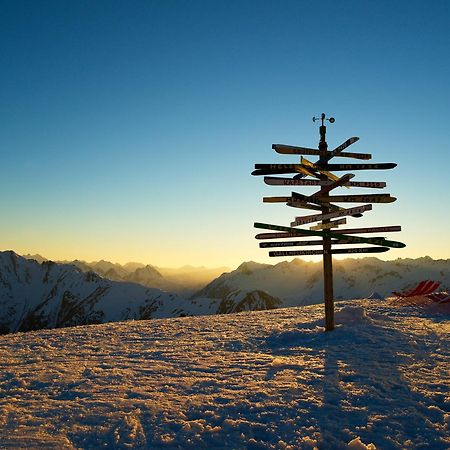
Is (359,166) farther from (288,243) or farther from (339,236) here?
(288,243)

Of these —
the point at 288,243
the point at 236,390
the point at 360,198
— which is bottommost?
the point at 236,390

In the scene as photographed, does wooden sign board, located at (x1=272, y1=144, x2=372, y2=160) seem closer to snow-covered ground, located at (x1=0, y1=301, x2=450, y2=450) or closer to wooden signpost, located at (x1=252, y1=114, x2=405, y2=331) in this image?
wooden signpost, located at (x1=252, y1=114, x2=405, y2=331)

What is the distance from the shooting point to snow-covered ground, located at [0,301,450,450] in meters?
4.49

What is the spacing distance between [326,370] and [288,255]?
416 cm

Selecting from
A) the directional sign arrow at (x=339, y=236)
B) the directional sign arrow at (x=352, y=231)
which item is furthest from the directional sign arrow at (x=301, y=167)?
the directional sign arrow at (x=352, y=231)

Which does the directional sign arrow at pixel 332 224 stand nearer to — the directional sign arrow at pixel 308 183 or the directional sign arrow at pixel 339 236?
the directional sign arrow at pixel 339 236

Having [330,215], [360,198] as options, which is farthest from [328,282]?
[360,198]

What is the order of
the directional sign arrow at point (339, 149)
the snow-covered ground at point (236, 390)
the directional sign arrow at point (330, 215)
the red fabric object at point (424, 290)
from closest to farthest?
1. the snow-covered ground at point (236, 390)
2. the directional sign arrow at point (330, 215)
3. the directional sign arrow at point (339, 149)
4. the red fabric object at point (424, 290)

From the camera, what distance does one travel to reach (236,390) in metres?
6.01

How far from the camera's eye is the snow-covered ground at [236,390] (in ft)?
14.7

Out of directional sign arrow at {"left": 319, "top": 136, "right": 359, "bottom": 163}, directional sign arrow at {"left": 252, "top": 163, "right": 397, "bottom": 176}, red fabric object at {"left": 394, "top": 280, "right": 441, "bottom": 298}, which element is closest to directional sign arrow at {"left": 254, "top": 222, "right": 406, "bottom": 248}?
directional sign arrow at {"left": 252, "top": 163, "right": 397, "bottom": 176}

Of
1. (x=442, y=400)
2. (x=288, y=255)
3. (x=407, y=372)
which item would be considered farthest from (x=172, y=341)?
(x=442, y=400)

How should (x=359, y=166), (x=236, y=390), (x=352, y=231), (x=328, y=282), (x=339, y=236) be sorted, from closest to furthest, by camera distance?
(x=236, y=390)
(x=339, y=236)
(x=352, y=231)
(x=359, y=166)
(x=328, y=282)

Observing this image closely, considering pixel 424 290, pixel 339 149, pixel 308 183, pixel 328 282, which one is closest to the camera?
pixel 308 183
